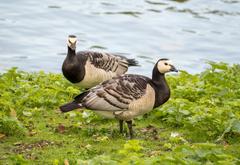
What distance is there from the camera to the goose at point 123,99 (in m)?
9.88

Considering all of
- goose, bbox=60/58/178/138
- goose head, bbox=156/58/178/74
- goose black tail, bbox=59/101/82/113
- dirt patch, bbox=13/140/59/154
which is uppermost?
goose head, bbox=156/58/178/74

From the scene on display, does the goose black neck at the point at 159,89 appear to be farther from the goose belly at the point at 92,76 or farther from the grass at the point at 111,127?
the goose belly at the point at 92,76

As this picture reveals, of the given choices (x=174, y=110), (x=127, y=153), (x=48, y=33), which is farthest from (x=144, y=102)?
(x=48, y=33)

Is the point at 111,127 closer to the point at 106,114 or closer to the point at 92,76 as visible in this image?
the point at 106,114

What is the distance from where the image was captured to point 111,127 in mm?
10602

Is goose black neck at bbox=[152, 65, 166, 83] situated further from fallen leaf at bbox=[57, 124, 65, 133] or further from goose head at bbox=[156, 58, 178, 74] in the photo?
fallen leaf at bbox=[57, 124, 65, 133]

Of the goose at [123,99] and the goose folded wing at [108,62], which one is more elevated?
the goose at [123,99]

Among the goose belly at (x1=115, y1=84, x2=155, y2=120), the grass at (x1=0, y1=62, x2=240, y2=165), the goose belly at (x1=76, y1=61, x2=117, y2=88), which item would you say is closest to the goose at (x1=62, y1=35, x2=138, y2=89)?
the goose belly at (x1=76, y1=61, x2=117, y2=88)

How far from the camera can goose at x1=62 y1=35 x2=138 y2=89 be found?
12.5 m

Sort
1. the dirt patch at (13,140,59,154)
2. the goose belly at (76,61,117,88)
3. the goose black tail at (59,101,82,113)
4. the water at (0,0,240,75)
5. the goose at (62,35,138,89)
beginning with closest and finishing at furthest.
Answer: the dirt patch at (13,140,59,154)
the goose black tail at (59,101,82,113)
the goose at (62,35,138,89)
the goose belly at (76,61,117,88)
the water at (0,0,240,75)

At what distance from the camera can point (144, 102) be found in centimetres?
989

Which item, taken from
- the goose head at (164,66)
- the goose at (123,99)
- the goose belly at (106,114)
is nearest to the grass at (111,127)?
the goose belly at (106,114)

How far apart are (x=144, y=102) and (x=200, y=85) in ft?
7.96

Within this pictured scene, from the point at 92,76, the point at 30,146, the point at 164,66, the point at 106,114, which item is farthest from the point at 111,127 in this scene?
the point at 92,76
